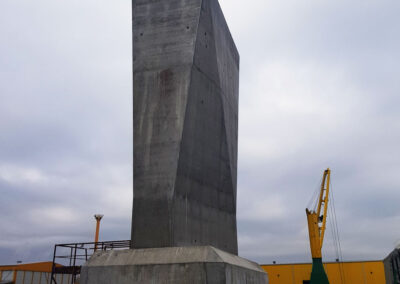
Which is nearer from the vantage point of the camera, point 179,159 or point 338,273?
point 179,159

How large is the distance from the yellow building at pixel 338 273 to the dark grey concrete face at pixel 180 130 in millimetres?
32794

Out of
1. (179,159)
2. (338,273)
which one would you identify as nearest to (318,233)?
(338,273)

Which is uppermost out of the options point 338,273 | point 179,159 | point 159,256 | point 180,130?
point 180,130

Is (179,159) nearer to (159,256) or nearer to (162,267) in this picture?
(159,256)

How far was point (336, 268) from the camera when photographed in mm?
→ 40875

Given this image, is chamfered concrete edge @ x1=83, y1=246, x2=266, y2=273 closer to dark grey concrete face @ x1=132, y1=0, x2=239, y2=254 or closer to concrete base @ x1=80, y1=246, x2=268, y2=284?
concrete base @ x1=80, y1=246, x2=268, y2=284

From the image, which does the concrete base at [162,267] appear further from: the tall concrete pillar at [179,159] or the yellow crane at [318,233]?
the yellow crane at [318,233]

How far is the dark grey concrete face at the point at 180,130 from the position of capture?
9.83 m

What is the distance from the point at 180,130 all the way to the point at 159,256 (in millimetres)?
3426

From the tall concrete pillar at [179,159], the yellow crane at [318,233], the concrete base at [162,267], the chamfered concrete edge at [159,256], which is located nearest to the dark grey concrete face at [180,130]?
the tall concrete pillar at [179,159]

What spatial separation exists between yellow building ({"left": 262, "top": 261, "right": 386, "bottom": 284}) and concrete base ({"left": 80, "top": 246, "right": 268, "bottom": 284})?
3538 centimetres

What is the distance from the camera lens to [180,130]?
10219 millimetres

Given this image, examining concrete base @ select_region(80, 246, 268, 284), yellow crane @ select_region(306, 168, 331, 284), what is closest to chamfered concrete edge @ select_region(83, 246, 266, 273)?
concrete base @ select_region(80, 246, 268, 284)

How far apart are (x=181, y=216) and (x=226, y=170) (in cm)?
313
